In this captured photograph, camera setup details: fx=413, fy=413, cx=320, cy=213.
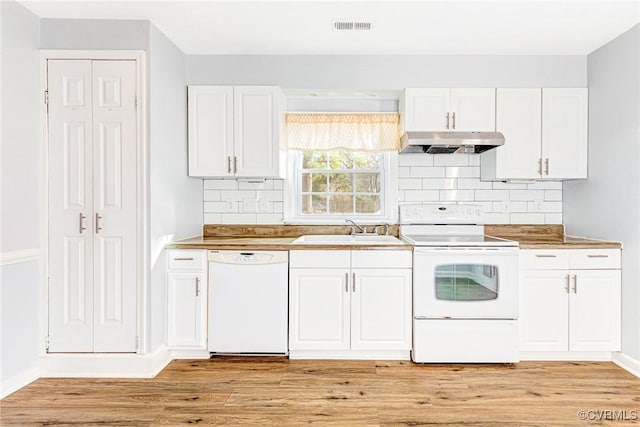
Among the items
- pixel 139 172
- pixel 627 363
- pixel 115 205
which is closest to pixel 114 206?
pixel 115 205

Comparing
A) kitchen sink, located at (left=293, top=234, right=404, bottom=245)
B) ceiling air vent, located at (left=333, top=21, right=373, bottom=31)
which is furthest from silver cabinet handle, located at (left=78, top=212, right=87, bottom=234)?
ceiling air vent, located at (left=333, top=21, right=373, bottom=31)

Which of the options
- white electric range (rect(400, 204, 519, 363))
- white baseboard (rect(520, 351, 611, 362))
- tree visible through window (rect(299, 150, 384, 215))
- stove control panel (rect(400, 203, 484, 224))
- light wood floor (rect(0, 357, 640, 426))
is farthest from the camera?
tree visible through window (rect(299, 150, 384, 215))

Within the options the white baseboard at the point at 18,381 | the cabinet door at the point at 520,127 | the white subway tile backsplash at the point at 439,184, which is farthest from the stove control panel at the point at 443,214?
the white baseboard at the point at 18,381

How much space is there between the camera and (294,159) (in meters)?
3.81

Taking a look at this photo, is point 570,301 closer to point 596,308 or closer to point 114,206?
point 596,308

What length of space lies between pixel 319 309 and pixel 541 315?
1652 mm

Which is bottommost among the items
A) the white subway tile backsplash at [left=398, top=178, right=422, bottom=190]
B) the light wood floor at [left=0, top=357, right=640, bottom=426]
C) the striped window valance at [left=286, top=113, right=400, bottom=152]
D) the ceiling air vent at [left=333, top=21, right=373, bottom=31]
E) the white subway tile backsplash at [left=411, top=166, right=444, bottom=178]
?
the light wood floor at [left=0, top=357, right=640, bottom=426]

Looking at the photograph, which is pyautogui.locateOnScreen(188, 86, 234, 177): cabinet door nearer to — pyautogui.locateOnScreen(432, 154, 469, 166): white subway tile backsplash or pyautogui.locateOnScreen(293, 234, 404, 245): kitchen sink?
pyautogui.locateOnScreen(293, 234, 404, 245): kitchen sink

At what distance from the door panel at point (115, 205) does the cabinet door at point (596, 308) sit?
318 centimetres

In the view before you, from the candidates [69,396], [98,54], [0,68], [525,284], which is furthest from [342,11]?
[69,396]

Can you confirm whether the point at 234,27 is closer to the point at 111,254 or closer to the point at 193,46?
the point at 193,46

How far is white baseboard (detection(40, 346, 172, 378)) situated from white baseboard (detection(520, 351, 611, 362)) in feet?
9.00

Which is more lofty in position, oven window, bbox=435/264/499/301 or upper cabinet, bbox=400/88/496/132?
upper cabinet, bbox=400/88/496/132

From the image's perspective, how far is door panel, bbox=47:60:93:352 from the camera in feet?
A: 9.12
